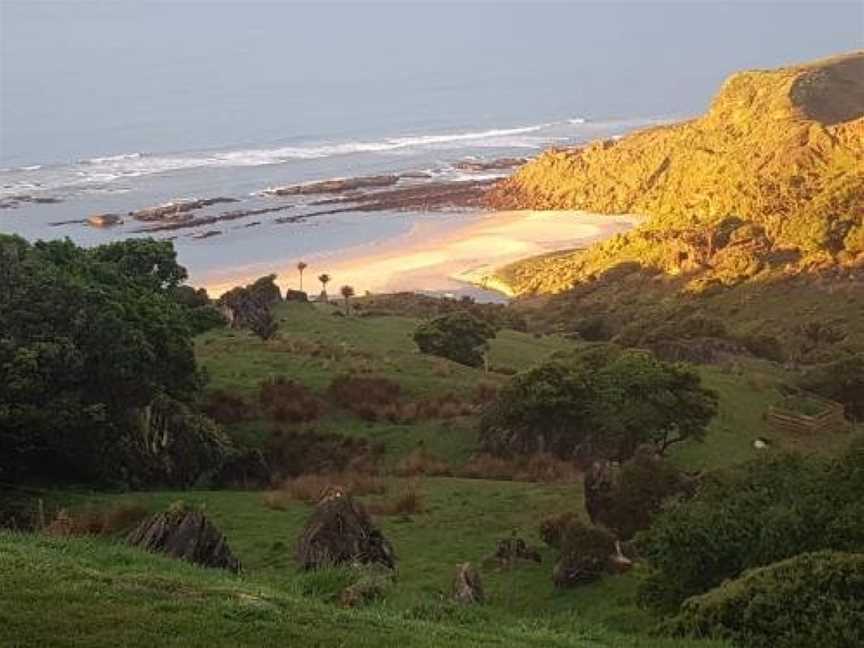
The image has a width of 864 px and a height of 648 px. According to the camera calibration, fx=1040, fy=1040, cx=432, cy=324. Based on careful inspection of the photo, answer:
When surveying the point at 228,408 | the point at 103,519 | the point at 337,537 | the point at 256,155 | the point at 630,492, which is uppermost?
the point at 256,155

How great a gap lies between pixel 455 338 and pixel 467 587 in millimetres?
31921

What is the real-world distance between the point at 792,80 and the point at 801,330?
5660 centimetres

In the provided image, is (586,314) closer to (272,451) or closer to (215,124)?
(272,451)

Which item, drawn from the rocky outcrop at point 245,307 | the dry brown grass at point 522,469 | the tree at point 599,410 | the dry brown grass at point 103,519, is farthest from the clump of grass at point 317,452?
the rocky outcrop at point 245,307

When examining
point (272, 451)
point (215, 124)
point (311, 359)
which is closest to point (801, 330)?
point (311, 359)

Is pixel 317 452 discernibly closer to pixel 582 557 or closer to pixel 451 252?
pixel 582 557

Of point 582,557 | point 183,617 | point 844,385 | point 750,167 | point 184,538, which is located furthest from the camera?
point 750,167

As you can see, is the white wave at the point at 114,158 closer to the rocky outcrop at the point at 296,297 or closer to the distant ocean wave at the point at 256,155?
the distant ocean wave at the point at 256,155

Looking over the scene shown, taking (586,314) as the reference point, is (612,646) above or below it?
above

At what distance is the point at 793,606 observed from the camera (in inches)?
529

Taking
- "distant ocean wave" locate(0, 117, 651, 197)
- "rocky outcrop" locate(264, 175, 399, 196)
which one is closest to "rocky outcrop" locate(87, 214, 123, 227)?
"distant ocean wave" locate(0, 117, 651, 197)

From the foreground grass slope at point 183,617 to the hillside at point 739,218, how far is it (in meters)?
42.5

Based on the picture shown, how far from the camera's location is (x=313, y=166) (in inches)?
5443

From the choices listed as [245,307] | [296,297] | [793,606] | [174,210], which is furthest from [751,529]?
[174,210]
